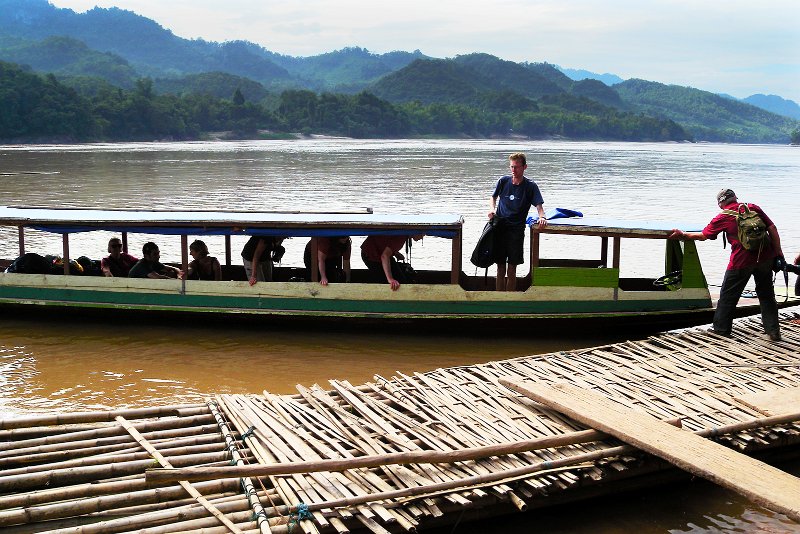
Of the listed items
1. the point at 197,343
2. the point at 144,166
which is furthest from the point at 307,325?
the point at 144,166

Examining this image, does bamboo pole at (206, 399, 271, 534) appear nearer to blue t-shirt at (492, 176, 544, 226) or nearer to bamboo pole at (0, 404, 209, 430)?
bamboo pole at (0, 404, 209, 430)

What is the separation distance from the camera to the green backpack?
27.8 ft

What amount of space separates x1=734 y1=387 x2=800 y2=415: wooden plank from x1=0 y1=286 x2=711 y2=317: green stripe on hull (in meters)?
3.16

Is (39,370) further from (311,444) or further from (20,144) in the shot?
(20,144)

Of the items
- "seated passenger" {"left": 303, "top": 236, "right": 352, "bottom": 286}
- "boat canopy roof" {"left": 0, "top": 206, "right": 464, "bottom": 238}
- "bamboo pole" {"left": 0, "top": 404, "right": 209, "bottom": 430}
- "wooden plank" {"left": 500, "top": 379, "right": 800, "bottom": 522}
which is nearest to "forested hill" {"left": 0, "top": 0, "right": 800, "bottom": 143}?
"boat canopy roof" {"left": 0, "top": 206, "right": 464, "bottom": 238}

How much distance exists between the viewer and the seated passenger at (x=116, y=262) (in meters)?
10.9

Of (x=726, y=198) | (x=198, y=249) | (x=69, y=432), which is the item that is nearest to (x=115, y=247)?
(x=198, y=249)

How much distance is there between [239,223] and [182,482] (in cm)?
521

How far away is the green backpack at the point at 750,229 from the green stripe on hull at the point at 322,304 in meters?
1.72

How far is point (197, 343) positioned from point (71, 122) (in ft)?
261

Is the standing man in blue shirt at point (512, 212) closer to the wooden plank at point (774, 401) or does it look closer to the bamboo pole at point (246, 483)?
the wooden plank at point (774, 401)

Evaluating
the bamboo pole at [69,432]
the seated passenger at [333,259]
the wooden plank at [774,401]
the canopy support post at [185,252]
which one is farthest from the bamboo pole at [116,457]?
the canopy support post at [185,252]

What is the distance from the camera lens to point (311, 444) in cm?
589

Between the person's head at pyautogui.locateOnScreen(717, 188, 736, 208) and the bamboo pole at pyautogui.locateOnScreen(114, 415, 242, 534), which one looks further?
the person's head at pyautogui.locateOnScreen(717, 188, 736, 208)
